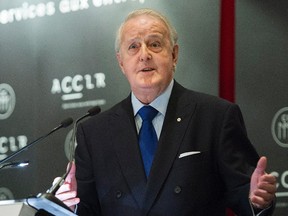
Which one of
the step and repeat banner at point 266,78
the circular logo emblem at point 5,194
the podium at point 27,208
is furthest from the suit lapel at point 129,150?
the circular logo emblem at point 5,194

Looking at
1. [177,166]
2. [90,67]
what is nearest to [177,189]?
[177,166]

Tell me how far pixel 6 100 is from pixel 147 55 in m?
2.01

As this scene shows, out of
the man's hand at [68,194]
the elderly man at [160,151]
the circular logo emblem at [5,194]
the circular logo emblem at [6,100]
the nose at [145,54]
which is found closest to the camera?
the man's hand at [68,194]

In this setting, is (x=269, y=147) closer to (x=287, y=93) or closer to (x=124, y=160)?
(x=287, y=93)

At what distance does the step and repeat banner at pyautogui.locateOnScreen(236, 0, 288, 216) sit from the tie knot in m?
1.00

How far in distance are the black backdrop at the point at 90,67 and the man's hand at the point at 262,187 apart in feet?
3.83

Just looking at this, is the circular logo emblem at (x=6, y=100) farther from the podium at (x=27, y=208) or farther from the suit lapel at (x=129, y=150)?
the podium at (x=27, y=208)

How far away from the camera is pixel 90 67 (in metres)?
4.03

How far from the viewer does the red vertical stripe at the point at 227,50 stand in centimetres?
355

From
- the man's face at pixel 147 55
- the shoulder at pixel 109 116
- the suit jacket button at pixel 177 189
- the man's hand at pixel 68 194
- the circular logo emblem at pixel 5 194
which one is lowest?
the circular logo emblem at pixel 5 194

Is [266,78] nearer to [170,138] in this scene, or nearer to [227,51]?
[227,51]

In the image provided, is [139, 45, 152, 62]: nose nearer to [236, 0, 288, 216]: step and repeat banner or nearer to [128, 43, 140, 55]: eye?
[128, 43, 140, 55]: eye

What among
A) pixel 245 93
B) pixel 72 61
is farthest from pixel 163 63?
pixel 72 61

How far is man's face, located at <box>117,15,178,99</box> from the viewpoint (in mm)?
2621
